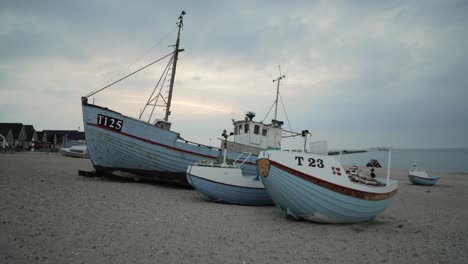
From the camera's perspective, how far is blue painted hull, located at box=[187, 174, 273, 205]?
10594 mm

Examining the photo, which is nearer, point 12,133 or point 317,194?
point 317,194

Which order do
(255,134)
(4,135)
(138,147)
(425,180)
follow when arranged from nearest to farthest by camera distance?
(138,147) < (255,134) < (425,180) < (4,135)

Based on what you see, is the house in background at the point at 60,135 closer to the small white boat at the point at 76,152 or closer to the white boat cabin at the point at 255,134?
the small white boat at the point at 76,152

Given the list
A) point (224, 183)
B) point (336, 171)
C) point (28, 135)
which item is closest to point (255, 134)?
point (224, 183)

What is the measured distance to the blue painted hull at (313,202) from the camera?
7484 mm

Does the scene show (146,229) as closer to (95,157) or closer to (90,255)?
(90,255)

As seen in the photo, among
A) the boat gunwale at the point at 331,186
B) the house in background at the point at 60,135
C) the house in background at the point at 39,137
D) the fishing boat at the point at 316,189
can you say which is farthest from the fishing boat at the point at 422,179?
the house in background at the point at 39,137

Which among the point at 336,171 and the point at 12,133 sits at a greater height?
the point at 336,171

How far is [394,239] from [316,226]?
188 centimetres

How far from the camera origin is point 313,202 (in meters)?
7.59

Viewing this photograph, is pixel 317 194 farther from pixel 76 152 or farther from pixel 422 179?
pixel 76 152

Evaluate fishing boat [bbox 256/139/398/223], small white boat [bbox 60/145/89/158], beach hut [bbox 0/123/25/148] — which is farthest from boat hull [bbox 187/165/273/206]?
beach hut [bbox 0/123/25/148]

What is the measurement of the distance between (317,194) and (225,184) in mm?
3994

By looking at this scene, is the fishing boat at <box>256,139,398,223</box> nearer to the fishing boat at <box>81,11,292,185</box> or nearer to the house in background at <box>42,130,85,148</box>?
the fishing boat at <box>81,11,292,185</box>
